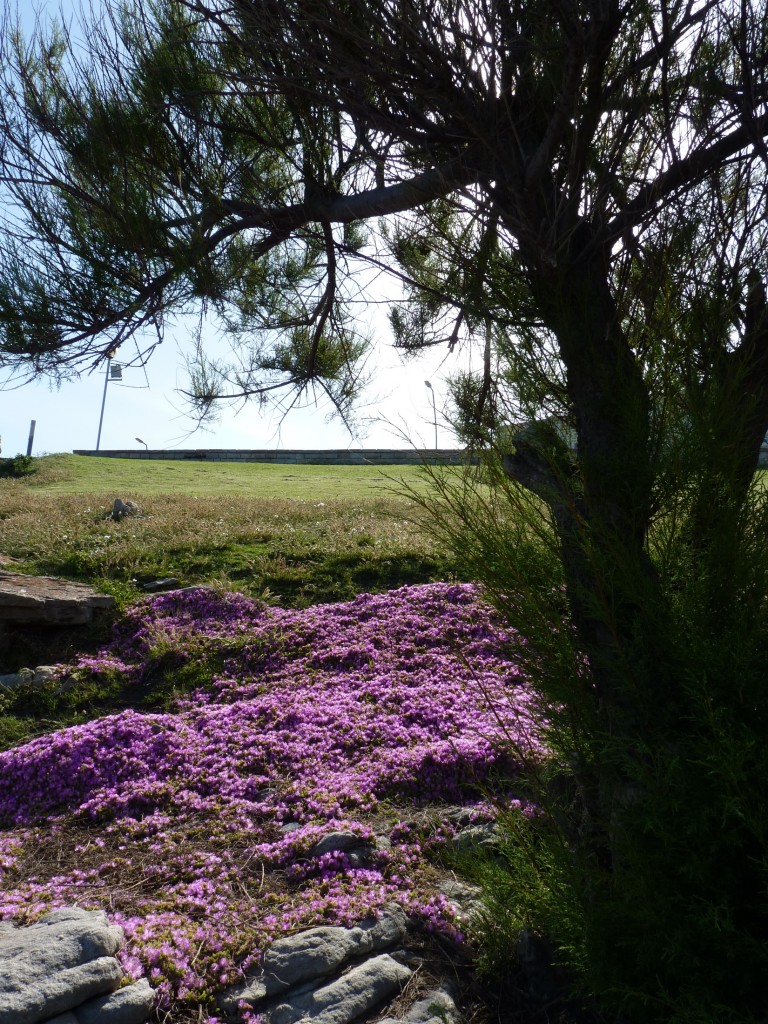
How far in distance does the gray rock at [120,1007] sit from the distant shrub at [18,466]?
1987cm

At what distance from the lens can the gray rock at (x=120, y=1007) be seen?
294 cm

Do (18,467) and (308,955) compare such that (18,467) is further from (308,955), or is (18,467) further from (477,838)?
(308,955)

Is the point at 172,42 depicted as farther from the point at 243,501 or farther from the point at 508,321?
the point at 243,501

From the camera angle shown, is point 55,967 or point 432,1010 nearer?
point 55,967

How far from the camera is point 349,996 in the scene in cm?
318

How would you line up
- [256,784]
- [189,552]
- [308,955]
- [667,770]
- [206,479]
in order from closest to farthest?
[667,770] → [308,955] → [256,784] → [189,552] → [206,479]

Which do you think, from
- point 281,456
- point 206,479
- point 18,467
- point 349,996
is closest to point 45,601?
point 349,996

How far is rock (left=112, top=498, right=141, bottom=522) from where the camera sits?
12633mm

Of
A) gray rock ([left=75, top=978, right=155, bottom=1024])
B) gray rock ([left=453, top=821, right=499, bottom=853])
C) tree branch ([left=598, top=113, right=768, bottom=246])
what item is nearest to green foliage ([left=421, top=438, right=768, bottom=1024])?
gray rock ([left=453, top=821, right=499, bottom=853])

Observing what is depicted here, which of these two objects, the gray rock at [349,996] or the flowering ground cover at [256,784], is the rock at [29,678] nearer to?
the flowering ground cover at [256,784]

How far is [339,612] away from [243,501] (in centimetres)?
663

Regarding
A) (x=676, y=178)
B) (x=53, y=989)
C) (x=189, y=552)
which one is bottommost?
(x=53, y=989)

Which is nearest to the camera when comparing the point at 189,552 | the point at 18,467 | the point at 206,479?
the point at 189,552

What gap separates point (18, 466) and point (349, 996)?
2145 cm
